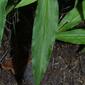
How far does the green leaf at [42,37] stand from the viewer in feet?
2.09

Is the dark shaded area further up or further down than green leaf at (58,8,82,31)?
further down

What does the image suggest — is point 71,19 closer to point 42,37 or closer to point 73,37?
point 73,37

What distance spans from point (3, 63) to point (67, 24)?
558 millimetres

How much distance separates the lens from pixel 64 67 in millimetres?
1330

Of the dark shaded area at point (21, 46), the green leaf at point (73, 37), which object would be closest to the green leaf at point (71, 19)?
the green leaf at point (73, 37)

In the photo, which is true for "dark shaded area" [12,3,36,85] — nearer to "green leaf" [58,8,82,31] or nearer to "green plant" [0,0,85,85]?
"green leaf" [58,8,82,31]

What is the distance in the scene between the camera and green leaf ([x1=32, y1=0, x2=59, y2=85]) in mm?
637

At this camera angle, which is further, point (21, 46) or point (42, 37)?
point (21, 46)

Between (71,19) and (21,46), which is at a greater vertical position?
(71,19)

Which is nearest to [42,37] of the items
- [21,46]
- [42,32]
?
[42,32]

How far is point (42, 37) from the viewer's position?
65 centimetres

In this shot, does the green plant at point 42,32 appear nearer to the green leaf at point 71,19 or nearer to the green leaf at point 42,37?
the green leaf at point 42,37

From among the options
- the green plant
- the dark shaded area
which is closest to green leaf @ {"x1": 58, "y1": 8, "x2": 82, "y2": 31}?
the green plant

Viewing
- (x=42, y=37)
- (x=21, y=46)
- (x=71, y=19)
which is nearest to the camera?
(x=42, y=37)
